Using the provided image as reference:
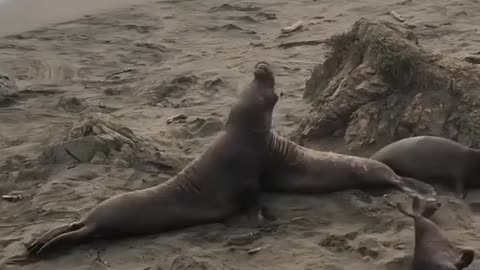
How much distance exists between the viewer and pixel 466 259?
4.51 meters

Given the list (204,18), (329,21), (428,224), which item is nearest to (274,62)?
(329,21)

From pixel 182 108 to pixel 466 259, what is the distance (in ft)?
11.8

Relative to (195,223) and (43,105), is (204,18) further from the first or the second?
(195,223)

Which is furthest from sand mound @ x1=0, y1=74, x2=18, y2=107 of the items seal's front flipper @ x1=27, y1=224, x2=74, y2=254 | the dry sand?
seal's front flipper @ x1=27, y1=224, x2=74, y2=254

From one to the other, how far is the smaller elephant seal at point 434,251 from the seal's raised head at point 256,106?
1.18 metres

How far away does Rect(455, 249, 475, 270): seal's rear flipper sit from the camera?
4.51 m

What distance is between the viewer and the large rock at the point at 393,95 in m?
6.28

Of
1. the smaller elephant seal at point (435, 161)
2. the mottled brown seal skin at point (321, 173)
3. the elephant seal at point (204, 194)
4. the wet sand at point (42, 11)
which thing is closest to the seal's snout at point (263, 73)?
the elephant seal at point (204, 194)

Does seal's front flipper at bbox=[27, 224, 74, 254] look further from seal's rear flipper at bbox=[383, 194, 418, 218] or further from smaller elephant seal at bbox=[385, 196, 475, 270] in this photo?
smaller elephant seal at bbox=[385, 196, 475, 270]

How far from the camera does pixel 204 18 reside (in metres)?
11.1

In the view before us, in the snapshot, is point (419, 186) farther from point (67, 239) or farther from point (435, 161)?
point (67, 239)

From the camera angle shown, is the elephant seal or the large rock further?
the large rock

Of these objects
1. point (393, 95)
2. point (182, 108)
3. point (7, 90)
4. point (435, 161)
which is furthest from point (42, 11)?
point (435, 161)

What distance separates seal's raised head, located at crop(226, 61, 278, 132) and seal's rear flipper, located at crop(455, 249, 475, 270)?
1.64 m
